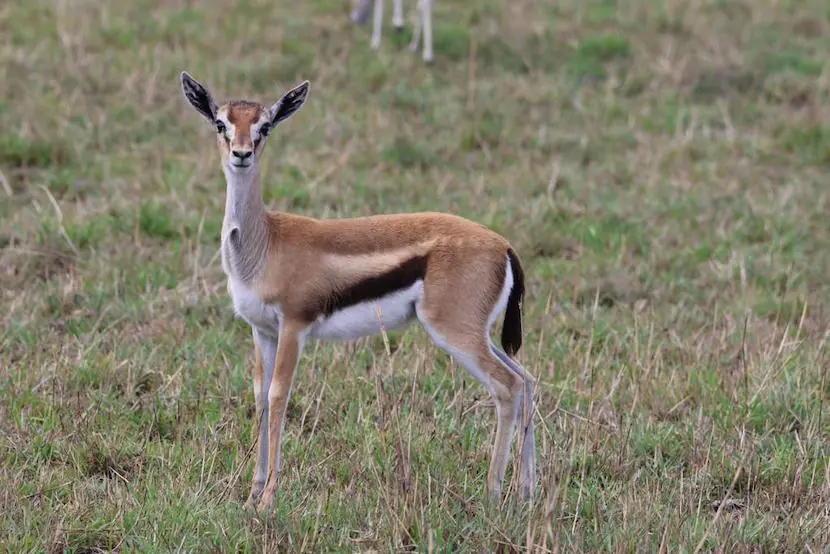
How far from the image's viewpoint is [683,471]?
15.7 ft

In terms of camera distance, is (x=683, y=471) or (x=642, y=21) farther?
(x=642, y=21)

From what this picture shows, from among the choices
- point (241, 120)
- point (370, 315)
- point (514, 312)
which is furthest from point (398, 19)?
point (370, 315)

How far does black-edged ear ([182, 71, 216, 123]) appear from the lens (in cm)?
446

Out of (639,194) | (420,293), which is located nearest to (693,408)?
(420,293)

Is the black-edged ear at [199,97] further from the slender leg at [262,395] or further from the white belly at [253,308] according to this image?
the slender leg at [262,395]

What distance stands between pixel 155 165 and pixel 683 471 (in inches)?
193

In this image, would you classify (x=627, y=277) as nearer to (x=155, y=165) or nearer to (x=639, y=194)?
(x=639, y=194)

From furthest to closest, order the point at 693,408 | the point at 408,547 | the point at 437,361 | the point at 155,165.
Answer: the point at 155,165
the point at 437,361
the point at 693,408
the point at 408,547

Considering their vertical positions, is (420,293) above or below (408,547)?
above

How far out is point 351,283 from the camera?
14.4 feet

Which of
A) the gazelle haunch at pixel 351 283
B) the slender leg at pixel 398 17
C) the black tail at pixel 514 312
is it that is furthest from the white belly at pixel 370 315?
the slender leg at pixel 398 17

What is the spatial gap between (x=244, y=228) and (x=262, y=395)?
60 cm

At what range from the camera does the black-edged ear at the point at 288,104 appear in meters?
4.48

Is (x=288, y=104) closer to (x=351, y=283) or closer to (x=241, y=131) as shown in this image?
(x=241, y=131)
